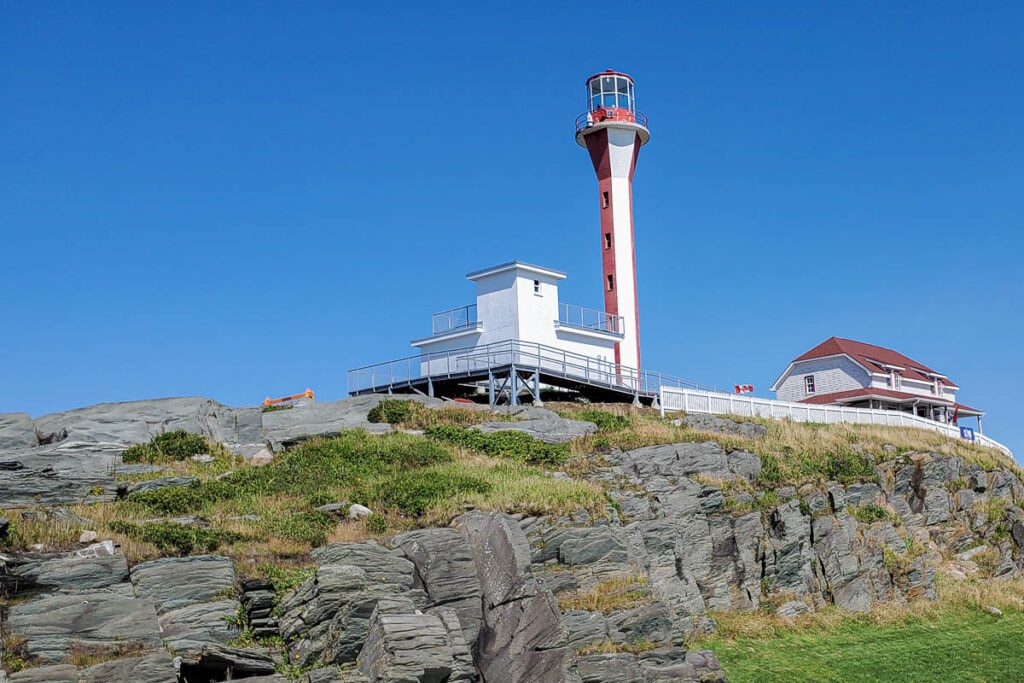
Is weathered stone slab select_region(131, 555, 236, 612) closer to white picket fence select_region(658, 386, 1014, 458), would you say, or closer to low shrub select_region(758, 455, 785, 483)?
low shrub select_region(758, 455, 785, 483)

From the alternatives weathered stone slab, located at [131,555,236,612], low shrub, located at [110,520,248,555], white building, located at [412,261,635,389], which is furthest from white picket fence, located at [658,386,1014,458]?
→ weathered stone slab, located at [131,555,236,612]

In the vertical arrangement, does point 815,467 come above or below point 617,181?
below

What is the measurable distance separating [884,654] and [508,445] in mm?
12138

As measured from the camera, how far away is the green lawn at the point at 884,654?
23312mm

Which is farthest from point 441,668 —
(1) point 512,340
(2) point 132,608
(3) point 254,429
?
(1) point 512,340

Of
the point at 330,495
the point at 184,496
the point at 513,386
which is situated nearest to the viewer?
the point at 184,496

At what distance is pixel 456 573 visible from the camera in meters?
19.0

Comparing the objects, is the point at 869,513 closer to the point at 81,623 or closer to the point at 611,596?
the point at 611,596

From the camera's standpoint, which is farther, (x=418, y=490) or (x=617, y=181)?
(x=617, y=181)

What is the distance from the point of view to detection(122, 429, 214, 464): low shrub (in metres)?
29.7

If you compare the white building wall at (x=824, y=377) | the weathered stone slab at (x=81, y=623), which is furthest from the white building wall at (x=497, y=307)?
the weathered stone slab at (x=81, y=623)

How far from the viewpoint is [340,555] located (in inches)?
752

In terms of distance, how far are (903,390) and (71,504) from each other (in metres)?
51.9

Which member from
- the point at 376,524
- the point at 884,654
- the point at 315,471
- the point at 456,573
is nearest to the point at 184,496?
the point at 315,471
